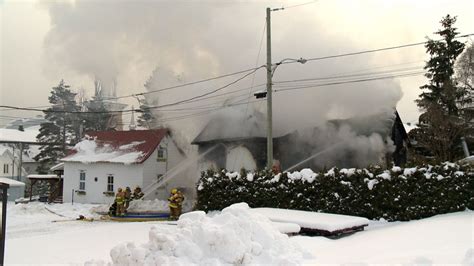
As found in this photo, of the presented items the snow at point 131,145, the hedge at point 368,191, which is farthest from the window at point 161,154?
the hedge at point 368,191

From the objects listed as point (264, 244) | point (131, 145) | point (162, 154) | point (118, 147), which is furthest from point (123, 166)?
point (264, 244)

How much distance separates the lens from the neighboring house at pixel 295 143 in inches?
782

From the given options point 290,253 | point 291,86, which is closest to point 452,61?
point 291,86

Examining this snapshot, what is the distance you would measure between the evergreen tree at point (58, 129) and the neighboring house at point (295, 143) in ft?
59.8

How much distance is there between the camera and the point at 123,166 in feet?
79.6

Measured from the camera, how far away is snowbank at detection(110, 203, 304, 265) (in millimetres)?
5676

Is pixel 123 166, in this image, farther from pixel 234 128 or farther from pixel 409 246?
pixel 409 246

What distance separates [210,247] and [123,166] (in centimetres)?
1940

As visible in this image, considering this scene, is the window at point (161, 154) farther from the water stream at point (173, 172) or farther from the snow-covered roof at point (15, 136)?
the snow-covered roof at point (15, 136)

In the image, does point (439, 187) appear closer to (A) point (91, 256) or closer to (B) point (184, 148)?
(A) point (91, 256)

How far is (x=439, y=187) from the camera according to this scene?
1073 cm

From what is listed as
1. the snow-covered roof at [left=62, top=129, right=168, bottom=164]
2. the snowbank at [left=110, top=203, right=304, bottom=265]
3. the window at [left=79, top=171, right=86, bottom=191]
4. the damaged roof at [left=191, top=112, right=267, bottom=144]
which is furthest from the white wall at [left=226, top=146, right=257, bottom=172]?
the snowbank at [left=110, top=203, right=304, bottom=265]

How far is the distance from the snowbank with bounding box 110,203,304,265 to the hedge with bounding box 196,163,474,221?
5.69 metres

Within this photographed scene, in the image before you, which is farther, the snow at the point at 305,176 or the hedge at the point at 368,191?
the snow at the point at 305,176
